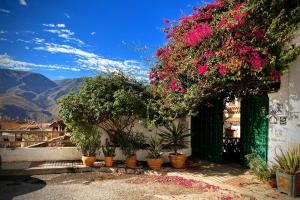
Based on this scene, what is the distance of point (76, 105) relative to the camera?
1180 cm

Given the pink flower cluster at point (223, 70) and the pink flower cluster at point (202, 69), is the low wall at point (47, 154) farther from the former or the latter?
the pink flower cluster at point (223, 70)

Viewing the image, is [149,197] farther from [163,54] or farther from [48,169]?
[163,54]

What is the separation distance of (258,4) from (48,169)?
871 centimetres

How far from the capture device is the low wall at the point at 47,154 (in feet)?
38.4

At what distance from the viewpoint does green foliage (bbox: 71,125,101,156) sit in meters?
11.5

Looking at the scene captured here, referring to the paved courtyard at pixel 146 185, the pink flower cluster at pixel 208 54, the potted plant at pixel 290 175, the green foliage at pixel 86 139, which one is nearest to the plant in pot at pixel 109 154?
the green foliage at pixel 86 139

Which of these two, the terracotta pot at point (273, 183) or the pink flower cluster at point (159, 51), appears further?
the pink flower cluster at point (159, 51)

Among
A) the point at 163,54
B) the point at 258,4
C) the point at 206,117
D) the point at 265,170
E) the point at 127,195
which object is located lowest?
the point at 127,195

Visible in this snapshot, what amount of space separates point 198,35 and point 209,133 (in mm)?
4455

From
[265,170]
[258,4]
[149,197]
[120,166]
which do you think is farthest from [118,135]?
[258,4]

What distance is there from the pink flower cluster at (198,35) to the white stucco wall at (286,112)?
2.57 metres

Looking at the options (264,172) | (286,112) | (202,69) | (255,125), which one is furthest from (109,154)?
(286,112)

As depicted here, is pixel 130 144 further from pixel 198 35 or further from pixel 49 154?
pixel 198 35

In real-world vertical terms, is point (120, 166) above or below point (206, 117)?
below
